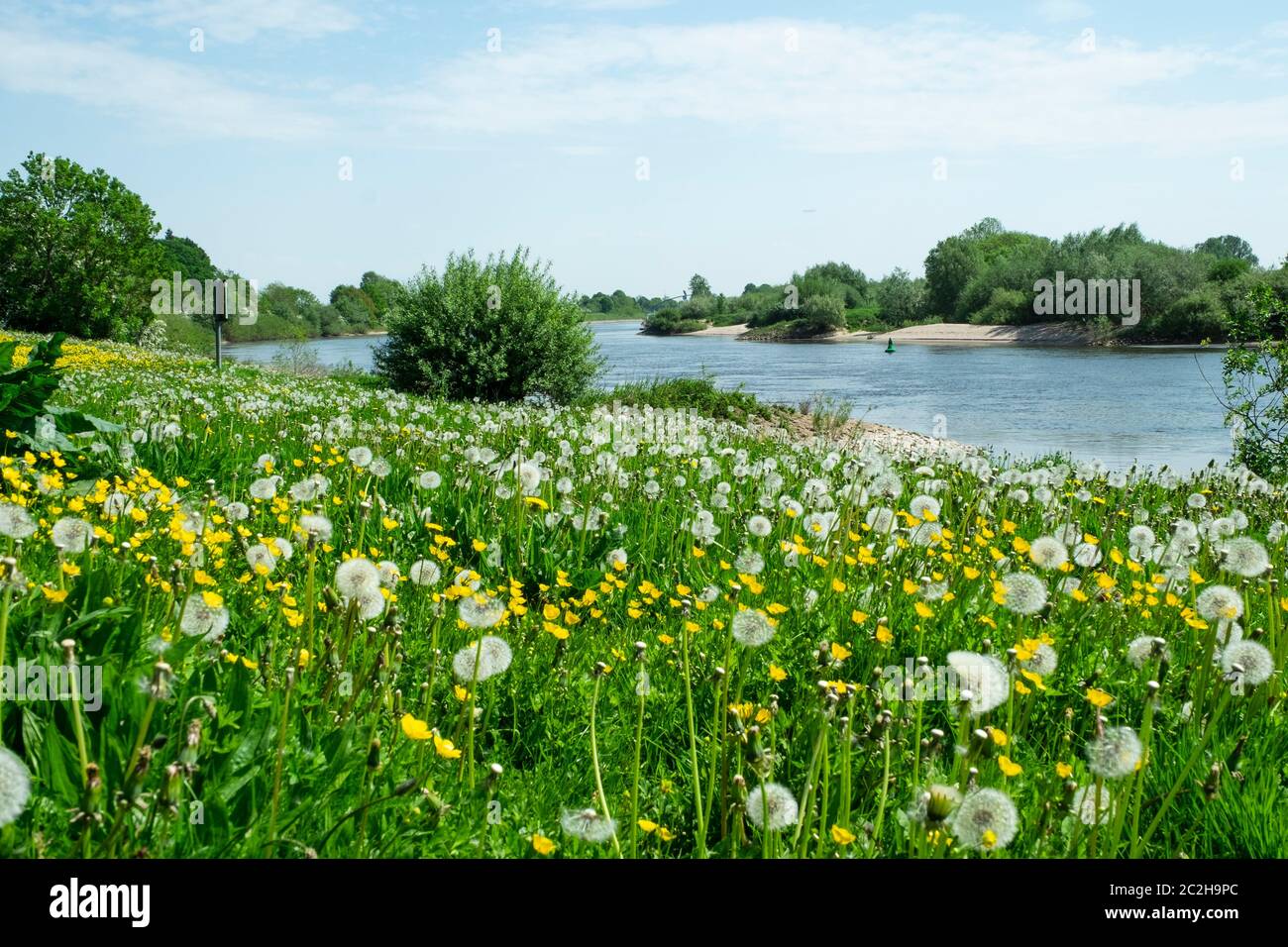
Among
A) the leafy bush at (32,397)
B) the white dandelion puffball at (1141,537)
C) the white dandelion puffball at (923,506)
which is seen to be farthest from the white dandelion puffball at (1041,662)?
the leafy bush at (32,397)

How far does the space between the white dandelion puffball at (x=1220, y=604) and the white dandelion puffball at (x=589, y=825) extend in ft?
7.00

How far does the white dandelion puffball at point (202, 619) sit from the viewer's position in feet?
9.70

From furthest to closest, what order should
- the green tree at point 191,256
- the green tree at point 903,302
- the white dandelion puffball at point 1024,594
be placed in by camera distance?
the green tree at point 903,302 → the green tree at point 191,256 → the white dandelion puffball at point 1024,594

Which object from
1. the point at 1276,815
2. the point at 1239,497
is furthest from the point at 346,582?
the point at 1239,497

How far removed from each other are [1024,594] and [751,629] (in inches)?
37.4

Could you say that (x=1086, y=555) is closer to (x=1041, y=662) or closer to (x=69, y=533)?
(x=1041, y=662)

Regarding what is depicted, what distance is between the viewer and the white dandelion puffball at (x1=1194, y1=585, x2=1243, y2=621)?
3.07 m

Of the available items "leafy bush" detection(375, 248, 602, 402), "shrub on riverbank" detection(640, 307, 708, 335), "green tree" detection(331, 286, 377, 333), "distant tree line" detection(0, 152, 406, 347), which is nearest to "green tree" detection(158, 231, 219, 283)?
"green tree" detection(331, 286, 377, 333)

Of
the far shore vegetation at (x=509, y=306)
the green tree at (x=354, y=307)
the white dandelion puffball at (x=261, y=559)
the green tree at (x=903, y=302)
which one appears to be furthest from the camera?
the green tree at (x=354, y=307)

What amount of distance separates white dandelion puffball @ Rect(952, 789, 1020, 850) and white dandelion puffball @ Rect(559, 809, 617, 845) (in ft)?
2.62

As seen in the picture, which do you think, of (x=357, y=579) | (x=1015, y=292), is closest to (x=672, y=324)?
(x=1015, y=292)

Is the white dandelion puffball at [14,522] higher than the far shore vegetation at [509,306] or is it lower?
lower

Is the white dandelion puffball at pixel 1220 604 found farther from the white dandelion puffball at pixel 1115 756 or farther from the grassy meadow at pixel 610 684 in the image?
the white dandelion puffball at pixel 1115 756

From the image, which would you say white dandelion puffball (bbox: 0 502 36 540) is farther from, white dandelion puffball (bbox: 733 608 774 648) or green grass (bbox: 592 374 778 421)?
green grass (bbox: 592 374 778 421)
